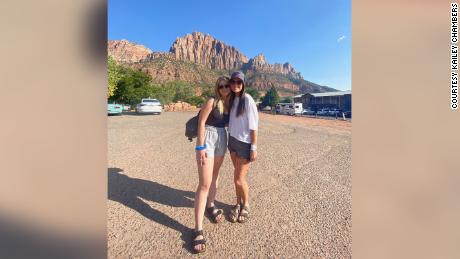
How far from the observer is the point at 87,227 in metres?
0.80

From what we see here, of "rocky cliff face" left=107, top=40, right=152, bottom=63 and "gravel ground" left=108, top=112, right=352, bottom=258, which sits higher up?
"rocky cliff face" left=107, top=40, right=152, bottom=63

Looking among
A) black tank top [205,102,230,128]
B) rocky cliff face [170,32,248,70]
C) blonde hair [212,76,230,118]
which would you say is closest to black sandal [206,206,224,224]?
black tank top [205,102,230,128]

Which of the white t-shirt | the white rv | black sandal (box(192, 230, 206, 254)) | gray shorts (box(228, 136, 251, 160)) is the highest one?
the white rv

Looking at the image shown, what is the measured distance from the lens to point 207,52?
10950 cm

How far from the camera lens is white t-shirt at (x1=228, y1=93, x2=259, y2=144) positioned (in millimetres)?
1921

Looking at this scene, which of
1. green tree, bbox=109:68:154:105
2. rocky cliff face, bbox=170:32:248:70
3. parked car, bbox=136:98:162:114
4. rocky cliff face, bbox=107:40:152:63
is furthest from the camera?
rocky cliff face, bbox=170:32:248:70

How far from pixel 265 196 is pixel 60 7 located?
2.67m

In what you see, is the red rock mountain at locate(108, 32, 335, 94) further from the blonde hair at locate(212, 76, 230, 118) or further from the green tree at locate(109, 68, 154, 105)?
the blonde hair at locate(212, 76, 230, 118)

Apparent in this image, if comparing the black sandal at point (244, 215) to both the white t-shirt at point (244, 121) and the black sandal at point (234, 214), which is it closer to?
the black sandal at point (234, 214)

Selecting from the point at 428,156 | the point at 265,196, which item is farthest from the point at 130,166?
the point at 428,156

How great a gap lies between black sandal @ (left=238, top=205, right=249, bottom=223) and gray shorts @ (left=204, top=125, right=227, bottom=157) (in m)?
0.77

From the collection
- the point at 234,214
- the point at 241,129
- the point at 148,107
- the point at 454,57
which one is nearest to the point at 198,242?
the point at 234,214

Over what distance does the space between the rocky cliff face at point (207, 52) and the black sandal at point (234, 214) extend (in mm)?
103100

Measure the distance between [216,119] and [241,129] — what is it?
0.88ft
